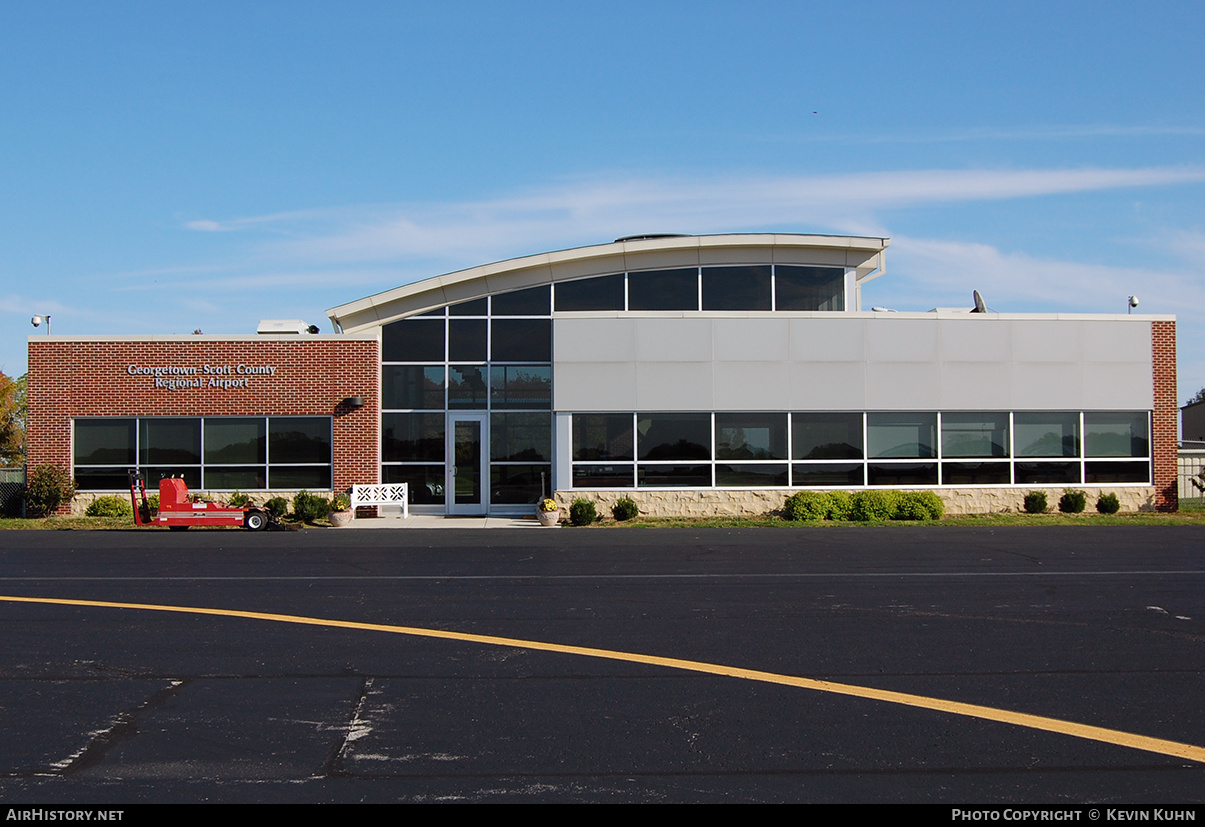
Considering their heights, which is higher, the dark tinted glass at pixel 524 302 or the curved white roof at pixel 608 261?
the curved white roof at pixel 608 261

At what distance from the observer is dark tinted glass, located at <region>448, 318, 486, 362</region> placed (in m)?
25.2

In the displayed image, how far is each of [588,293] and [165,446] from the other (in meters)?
11.2

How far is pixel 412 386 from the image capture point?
25.1m

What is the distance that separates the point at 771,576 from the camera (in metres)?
13.1

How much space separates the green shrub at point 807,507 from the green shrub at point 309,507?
1088 centimetres

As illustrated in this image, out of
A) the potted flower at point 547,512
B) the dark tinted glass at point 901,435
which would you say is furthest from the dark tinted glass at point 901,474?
the potted flower at point 547,512

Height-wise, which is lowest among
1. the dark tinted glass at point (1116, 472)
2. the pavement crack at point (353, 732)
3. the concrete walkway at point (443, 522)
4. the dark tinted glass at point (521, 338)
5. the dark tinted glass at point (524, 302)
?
the concrete walkway at point (443, 522)

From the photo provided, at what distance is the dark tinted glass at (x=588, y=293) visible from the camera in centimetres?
2519

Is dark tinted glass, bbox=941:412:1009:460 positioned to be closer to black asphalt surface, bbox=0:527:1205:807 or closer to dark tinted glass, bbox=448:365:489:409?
black asphalt surface, bbox=0:527:1205:807

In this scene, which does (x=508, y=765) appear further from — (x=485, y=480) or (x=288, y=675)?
(x=485, y=480)

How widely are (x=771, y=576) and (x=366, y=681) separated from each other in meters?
6.99

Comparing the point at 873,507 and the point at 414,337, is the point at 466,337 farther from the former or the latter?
the point at 873,507

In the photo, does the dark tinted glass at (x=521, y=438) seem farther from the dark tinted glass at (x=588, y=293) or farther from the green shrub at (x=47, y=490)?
the green shrub at (x=47, y=490)

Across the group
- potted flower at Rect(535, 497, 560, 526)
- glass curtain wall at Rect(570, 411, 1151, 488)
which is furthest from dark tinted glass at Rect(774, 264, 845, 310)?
potted flower at Rect(535, 497, 560, 526)
